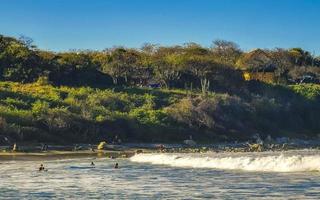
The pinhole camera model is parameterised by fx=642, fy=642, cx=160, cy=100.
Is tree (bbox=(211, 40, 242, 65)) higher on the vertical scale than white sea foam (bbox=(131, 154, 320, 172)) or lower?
higher

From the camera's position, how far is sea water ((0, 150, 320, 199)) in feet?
64.0

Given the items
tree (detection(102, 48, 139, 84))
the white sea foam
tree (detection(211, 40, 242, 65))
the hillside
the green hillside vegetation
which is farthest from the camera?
tree (detection(211, 40, 242, 65))

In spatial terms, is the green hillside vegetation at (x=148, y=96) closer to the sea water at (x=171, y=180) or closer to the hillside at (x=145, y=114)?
the hillside at (x=145, y=114)

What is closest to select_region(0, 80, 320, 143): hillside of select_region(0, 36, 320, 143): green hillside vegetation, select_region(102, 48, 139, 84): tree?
select_region(0, 36, 320, 143): green hillside vegetation

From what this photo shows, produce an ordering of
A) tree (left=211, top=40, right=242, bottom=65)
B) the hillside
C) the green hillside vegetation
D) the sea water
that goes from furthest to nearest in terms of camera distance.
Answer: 1. tree (left=211, top=40, right=242, bottom=65)
2. the green hillside vegetation
3. the hillside
4. the sea water

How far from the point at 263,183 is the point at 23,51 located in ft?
192

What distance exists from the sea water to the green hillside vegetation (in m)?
19.1

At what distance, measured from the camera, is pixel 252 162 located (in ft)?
99.2

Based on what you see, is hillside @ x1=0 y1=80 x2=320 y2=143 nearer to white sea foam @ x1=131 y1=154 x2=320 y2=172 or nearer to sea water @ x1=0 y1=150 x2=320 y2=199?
white sea foam @ x1=131 y1=154 x2=320 y2=172

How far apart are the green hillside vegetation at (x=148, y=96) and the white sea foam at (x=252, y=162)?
17183 millimetres

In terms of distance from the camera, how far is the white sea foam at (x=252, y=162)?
27703 mm

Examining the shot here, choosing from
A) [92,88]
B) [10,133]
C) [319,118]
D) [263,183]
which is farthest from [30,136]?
[319,118]

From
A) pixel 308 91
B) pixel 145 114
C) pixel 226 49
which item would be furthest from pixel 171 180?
pixel 226 49

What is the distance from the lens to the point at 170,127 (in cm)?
5984
